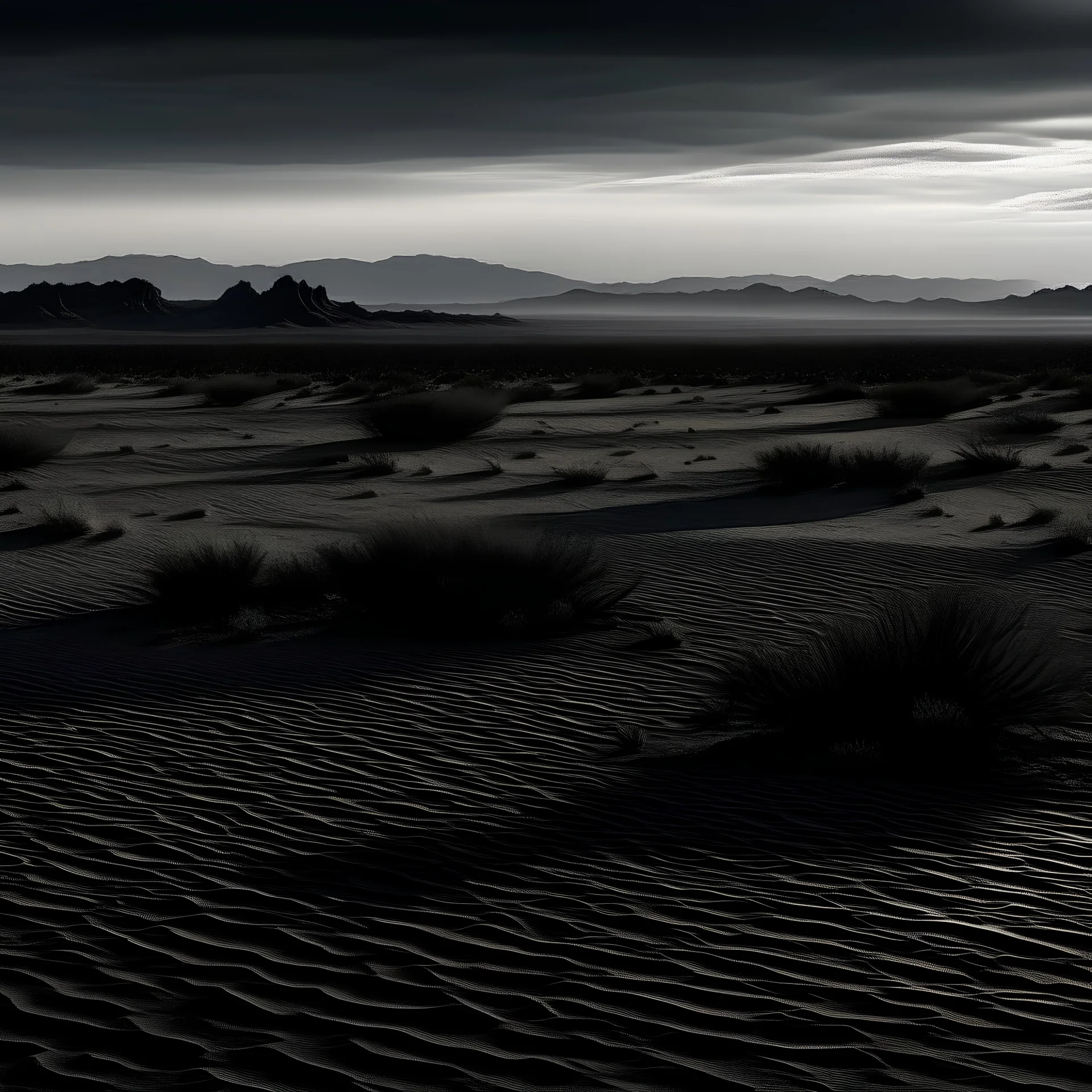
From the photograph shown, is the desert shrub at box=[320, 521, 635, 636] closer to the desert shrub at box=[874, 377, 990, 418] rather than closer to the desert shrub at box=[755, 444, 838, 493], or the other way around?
the desert shrub at box=[755, 444, 838, 493]

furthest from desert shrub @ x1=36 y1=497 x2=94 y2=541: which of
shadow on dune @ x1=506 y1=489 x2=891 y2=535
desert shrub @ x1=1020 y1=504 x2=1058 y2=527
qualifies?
desert shrub @ x1=1020 y1=504 x2=1058 y2=527

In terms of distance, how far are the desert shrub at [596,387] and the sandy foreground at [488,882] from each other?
30767 mm

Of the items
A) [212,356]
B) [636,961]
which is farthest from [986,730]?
[212,356]

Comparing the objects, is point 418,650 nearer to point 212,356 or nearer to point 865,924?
point 865,924

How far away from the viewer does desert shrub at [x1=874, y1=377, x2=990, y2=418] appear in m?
35.8

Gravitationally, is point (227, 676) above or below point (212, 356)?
below

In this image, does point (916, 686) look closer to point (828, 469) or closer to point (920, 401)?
point (828, 469)

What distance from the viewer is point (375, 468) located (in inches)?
945

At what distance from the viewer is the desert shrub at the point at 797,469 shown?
2238cm

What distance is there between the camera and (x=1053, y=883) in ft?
19.4

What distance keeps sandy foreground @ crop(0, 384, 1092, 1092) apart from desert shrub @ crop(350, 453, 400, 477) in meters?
A: 10.6

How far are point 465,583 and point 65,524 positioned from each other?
6.79 metres

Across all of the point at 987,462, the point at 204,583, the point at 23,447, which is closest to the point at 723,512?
the point at 987,462

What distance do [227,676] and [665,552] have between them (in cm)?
679
